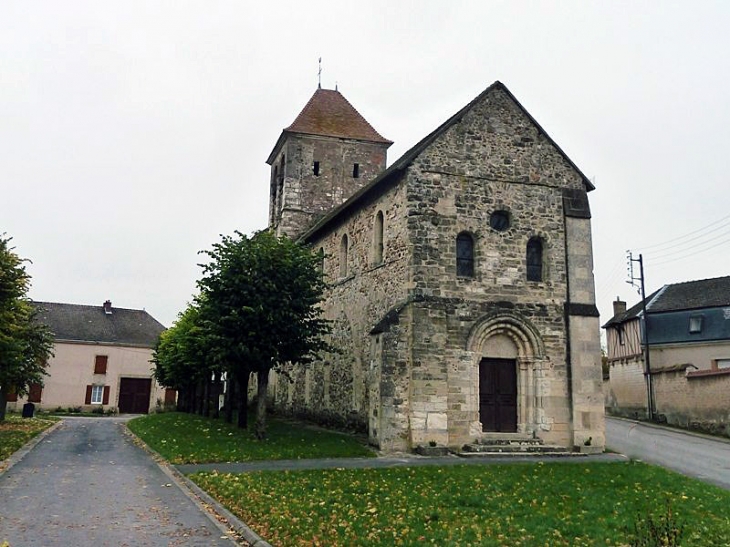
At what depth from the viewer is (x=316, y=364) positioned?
25844 mm

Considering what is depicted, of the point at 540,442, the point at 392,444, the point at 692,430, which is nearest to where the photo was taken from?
the point at 392,444

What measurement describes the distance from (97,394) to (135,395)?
2596 millimetres

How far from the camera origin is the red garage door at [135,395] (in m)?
48.8

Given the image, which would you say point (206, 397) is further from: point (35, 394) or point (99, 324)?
point (99, 324)

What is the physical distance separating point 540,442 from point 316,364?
10.2 meters

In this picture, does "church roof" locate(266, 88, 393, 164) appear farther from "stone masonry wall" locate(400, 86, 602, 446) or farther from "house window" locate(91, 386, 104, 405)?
"house window" locate(91, 386, 104, 405)

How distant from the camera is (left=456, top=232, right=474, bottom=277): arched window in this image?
1880 centimetres

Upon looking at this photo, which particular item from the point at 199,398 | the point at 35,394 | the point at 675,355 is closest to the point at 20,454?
the point at 199,398

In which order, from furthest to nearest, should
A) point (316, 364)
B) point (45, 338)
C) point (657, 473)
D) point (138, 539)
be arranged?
1. point (45, 338)
2. point (316, 364)
3. point (657, 473)
4. point (138, 539)

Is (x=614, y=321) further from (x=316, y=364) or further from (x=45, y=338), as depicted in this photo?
(x=45, y=338)

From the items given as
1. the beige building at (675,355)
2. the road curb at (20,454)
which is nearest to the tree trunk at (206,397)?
the road curb at (20,454)

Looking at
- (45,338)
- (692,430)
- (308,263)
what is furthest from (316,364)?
(692,430)

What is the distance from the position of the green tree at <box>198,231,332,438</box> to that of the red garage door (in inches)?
1280

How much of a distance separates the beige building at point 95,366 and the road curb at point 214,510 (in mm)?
36011
